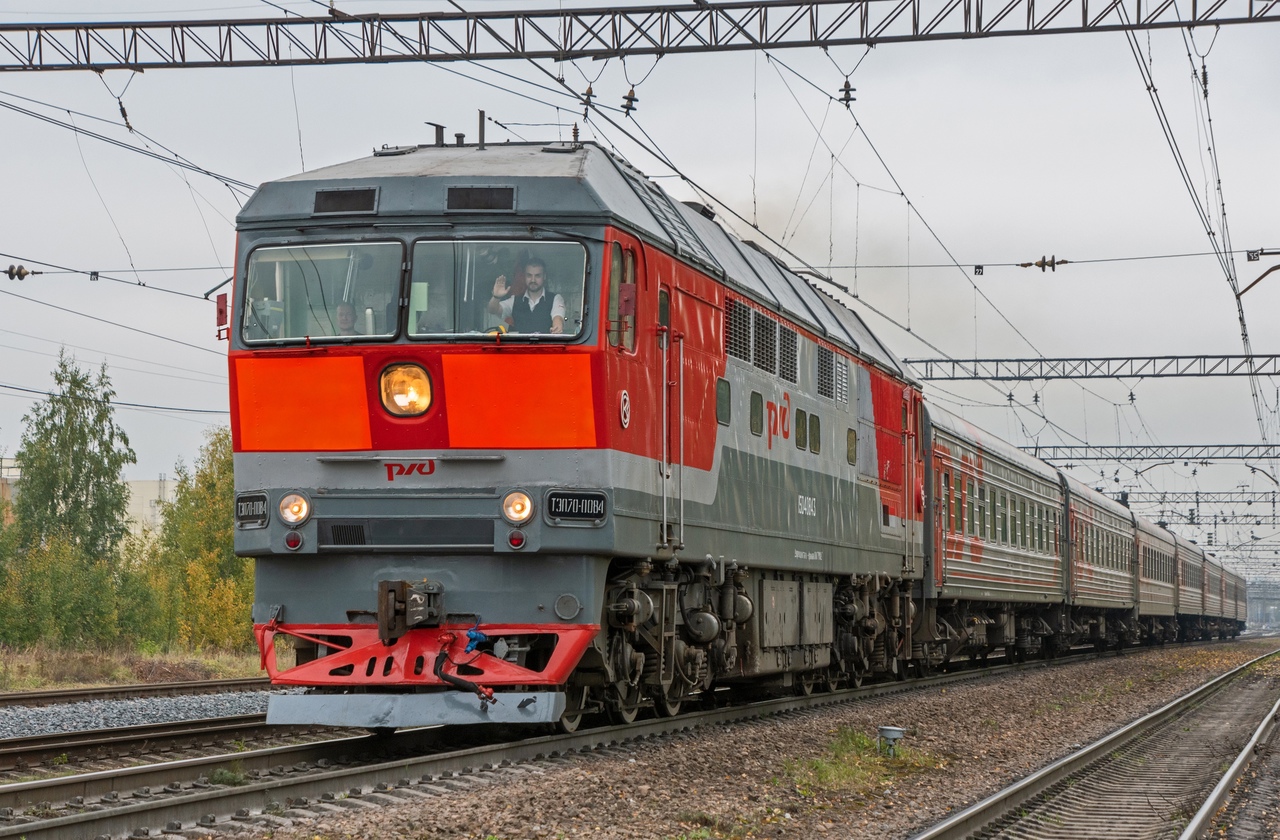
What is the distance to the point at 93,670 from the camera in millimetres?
23562

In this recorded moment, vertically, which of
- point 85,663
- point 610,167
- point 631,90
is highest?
point 631,90

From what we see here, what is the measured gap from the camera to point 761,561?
14.7 m

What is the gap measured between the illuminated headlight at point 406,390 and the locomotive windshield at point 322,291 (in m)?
0.35

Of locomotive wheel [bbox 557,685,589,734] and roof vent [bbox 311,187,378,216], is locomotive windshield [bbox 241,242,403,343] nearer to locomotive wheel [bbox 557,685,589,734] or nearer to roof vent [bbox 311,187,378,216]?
roof vent [bbox 311,187,378,216]

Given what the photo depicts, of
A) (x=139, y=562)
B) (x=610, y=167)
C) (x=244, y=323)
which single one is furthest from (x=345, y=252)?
(x=139, y=562)

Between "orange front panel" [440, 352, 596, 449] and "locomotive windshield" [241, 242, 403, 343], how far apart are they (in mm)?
750

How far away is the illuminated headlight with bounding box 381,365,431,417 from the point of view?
36.4ft

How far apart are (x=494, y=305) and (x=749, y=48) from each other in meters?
8.36

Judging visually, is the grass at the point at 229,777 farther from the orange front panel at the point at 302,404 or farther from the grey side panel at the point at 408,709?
the orange front panel at the point at 302,404

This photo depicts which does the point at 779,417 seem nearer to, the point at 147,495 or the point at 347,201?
the point at 347,201

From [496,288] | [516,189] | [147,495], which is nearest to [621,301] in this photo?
[496,288]

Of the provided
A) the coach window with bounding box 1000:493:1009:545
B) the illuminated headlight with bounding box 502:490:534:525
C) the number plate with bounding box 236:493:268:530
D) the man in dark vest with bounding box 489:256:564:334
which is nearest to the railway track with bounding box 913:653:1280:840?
the illuminated headlight with bounding box 502:490:534:525

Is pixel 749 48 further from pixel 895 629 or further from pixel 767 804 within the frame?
pixel 767 804

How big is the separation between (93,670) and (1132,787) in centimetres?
1704
